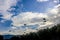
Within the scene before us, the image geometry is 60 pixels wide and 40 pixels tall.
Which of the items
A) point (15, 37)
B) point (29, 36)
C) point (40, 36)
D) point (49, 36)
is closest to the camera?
point (49, 36)

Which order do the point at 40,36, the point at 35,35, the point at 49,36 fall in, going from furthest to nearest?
the point at 35,35, the point at 40,36, the point at 49,36

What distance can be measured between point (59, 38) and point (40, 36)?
11.1 metres

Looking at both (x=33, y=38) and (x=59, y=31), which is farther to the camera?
(x=33, y=38)

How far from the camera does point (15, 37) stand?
94062mm

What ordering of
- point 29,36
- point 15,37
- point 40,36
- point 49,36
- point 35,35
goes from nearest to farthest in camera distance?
point 49,36 < point 40,36 < point 35,35 < point 29,36 < point 15,37

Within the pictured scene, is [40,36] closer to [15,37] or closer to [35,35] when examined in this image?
[35,35]

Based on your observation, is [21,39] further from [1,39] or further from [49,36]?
[49,36]

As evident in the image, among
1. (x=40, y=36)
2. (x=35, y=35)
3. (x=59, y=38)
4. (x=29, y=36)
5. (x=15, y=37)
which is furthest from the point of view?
(x=15, y=37)

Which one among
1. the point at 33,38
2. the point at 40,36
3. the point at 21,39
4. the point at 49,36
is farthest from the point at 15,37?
the point at 49,36

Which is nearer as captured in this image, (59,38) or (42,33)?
(59,38)

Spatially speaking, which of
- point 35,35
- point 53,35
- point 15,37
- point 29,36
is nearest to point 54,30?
point 53,35

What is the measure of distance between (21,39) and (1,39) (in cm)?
1441

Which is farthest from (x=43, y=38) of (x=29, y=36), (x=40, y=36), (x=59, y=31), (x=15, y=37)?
(x=15, y=37)

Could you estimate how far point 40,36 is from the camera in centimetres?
7594
